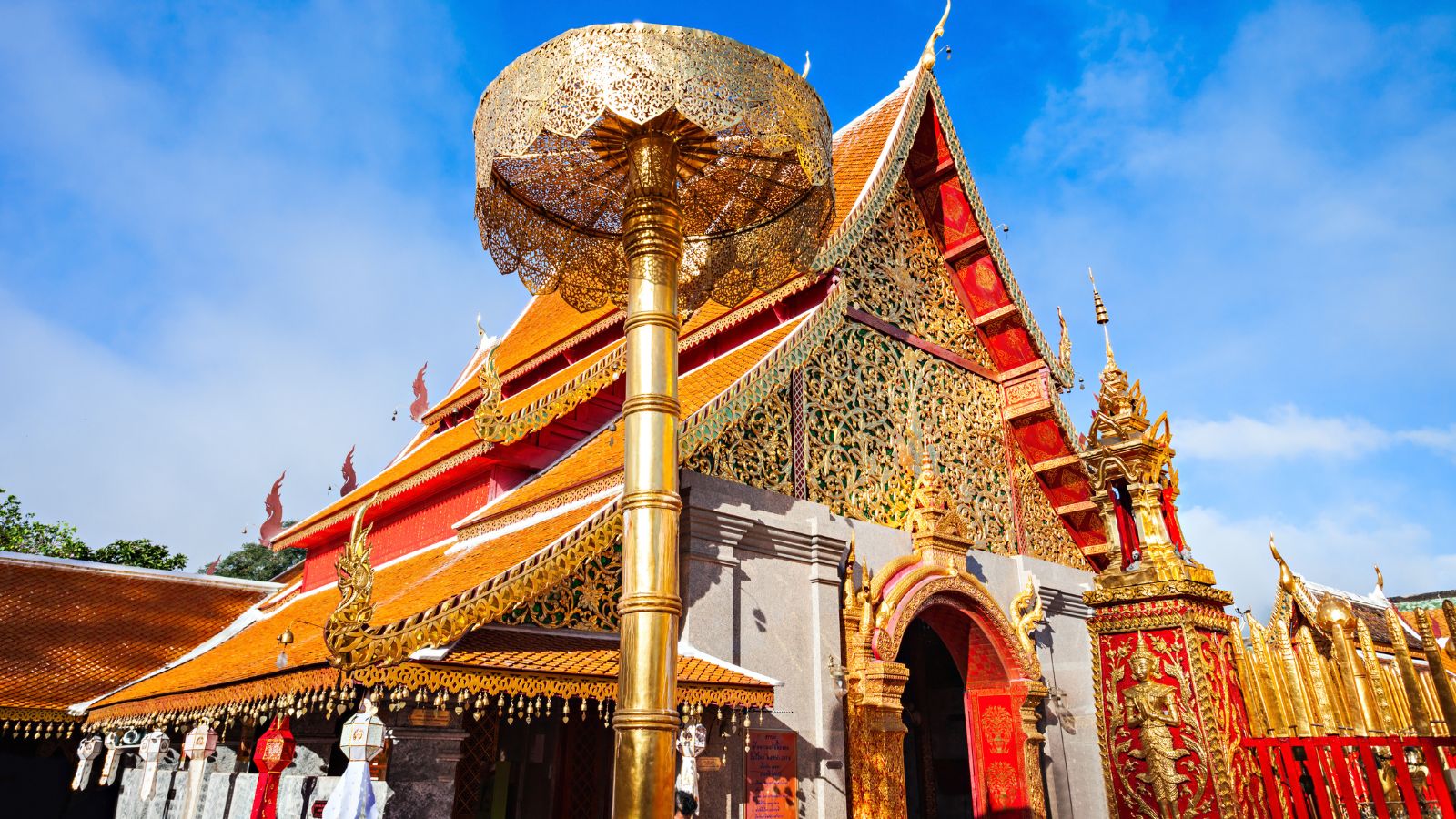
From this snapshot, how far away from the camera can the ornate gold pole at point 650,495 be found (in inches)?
90.7

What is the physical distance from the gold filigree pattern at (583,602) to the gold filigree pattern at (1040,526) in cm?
472

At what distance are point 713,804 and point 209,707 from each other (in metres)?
2.94

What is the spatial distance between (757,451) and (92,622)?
24.6 feet

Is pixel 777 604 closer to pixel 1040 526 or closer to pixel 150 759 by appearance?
pixel 150 759

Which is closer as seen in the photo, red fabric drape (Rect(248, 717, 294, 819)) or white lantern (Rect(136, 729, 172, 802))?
red fabric drape (Rect(248, 717, 294, 819))

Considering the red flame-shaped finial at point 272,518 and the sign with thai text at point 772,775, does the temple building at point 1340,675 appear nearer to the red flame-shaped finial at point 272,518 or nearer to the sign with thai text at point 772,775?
the sign with thai text at point 772,775

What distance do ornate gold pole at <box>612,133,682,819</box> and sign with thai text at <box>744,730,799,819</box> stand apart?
334cm

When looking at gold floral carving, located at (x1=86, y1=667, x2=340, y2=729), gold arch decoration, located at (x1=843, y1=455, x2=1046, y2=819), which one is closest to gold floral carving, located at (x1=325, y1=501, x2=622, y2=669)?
gold floral carving, located at (x1=86, y1=667, x2=340, y2=729)

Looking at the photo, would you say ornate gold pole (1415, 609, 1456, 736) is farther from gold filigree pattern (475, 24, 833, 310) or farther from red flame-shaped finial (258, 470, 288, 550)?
red flame-shaped finial (258, 470, 288, 550)

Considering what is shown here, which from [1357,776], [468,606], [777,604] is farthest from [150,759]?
[1357,776]

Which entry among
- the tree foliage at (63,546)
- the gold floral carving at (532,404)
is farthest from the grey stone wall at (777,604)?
the tree foliage at (63,546)

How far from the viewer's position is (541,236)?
145 inches

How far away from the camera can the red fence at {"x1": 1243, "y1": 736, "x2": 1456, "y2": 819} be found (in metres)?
2.92

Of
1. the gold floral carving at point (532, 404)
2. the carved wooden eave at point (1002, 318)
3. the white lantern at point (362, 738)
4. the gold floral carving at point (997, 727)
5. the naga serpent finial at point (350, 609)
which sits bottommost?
the white lantern at point (362, 738)
